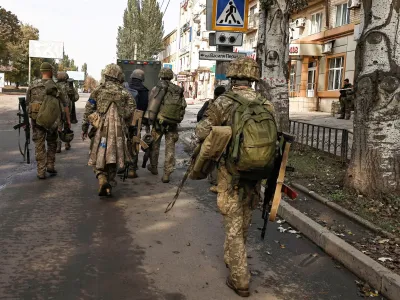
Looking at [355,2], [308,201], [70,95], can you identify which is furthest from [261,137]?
[355,2]

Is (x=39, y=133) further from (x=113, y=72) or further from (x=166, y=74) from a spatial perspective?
(x=166, y=74)

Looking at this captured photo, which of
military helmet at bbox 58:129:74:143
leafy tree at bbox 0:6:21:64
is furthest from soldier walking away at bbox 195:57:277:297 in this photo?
leafy tree at bbox 0:6:21:64

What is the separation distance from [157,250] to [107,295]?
107 cm

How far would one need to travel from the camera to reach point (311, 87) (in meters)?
27.3

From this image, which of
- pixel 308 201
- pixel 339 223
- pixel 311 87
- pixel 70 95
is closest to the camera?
pixel 339 223

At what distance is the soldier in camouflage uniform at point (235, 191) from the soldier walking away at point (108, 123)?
8.95 ft

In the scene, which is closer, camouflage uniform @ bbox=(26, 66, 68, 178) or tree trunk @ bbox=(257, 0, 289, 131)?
camouflage uniform @ bbox=(26, 66, 68, 178)

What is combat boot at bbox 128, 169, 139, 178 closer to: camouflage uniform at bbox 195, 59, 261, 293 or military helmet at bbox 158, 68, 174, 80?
military helmet at bbox 158, 68, 174, 80

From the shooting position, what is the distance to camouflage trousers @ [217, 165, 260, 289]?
138 inches

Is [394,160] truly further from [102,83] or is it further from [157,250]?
[102,83]

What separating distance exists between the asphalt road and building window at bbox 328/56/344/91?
19.5 meters

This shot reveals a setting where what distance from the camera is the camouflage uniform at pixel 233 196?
11.3 feet

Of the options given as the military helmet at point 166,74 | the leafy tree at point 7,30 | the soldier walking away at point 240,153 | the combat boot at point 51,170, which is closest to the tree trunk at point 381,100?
the soldier walking away at point 240,153

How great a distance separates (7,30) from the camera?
42.1 m
